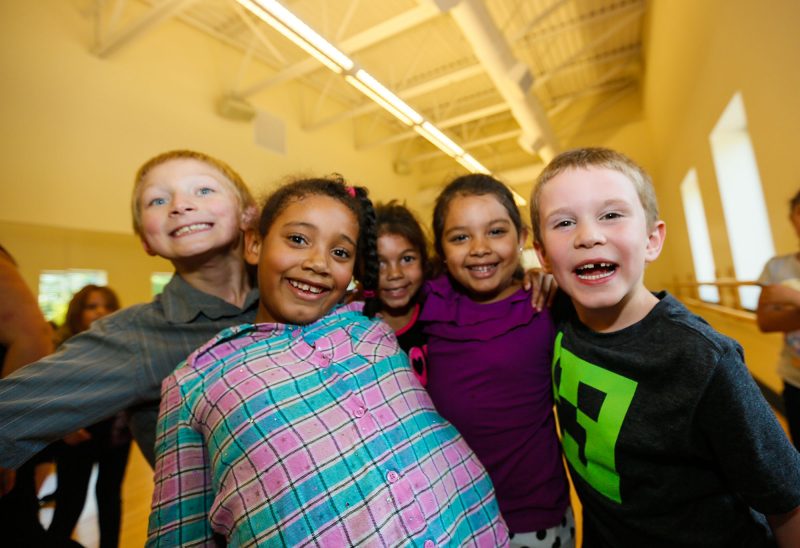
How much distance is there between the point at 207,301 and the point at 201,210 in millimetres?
265

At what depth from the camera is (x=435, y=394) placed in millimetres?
1360

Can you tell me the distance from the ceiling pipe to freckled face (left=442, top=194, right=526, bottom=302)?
10.3 feet

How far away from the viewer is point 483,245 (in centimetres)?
139

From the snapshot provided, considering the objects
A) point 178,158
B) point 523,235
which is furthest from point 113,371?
point 523,235

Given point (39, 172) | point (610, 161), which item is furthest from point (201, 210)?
point (39, 172)

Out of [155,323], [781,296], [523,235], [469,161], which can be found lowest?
[781,296]

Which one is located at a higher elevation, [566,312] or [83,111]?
[83,111]

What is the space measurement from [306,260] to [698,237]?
7265 millimetres

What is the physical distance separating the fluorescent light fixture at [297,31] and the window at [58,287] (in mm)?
3033

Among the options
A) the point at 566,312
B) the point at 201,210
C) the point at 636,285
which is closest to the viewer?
the point at 636,285

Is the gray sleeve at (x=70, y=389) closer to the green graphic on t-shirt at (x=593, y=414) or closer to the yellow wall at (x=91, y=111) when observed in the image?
the green graphic on t-shirt at (x=593, y=414)

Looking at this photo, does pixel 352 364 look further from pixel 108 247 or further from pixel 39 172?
pixel 108 247

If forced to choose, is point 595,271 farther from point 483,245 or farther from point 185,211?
point 185,211

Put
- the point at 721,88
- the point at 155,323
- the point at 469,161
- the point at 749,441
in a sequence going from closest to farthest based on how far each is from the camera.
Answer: the point at 749,441 → the point at 155,323 → the point at 721,88 → the point at 469,161
